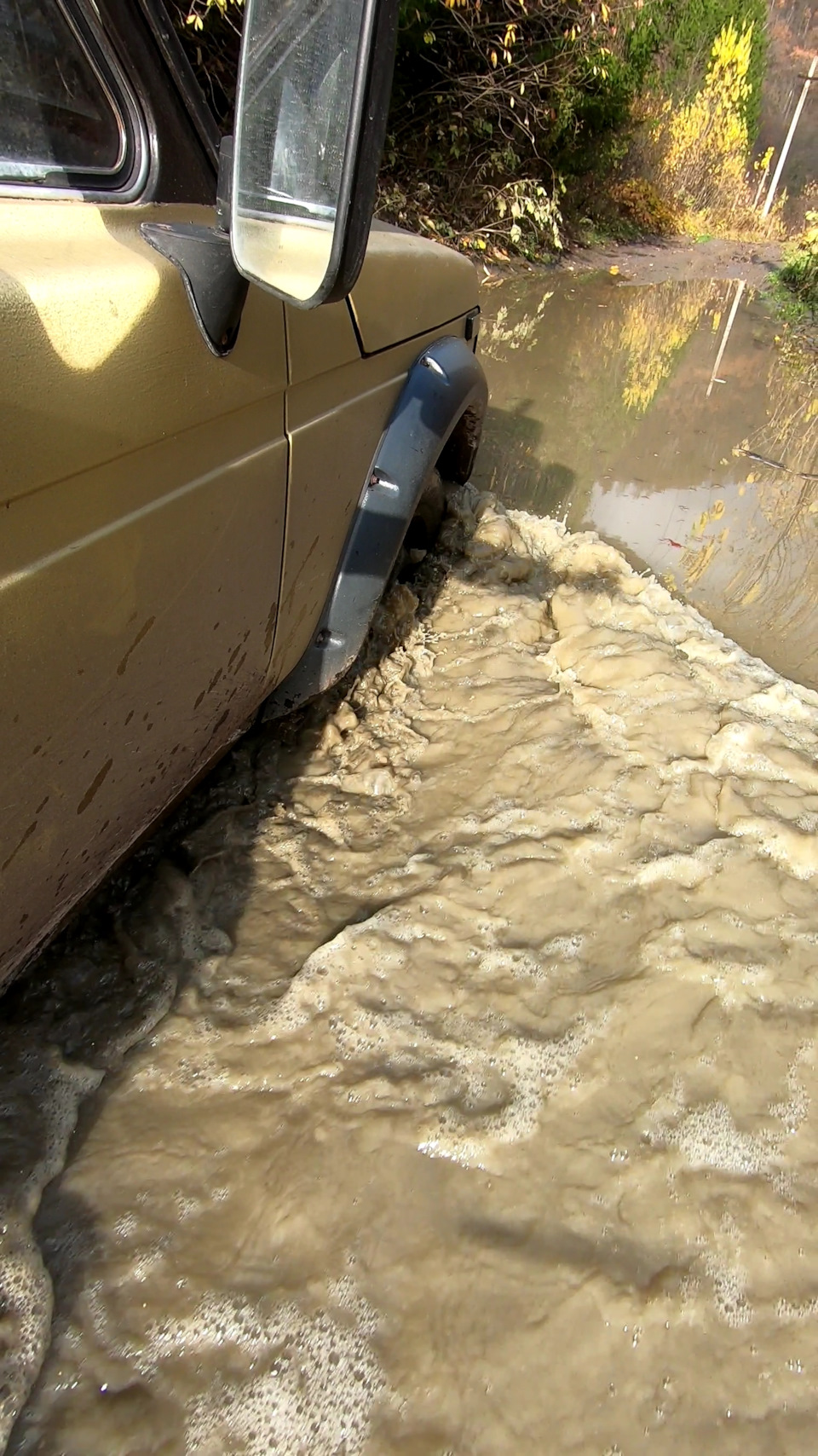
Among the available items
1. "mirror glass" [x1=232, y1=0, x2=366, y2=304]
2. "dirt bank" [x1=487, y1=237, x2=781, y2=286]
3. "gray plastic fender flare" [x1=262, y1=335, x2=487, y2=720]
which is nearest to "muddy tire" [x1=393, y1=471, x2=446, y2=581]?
"gray plastic fender flare" [x1=262, y1=335, x2=487, y2=720]

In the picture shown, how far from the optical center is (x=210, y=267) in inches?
51.5

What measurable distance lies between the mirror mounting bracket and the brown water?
1.45 meters

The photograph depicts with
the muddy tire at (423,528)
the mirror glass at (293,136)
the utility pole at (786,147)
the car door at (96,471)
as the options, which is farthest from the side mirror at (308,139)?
the utility pole at (786,147)

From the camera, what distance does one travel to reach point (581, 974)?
203cm

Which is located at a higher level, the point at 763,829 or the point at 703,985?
the point at 763,829

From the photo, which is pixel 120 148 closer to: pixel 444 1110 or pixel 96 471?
pixel 96 471

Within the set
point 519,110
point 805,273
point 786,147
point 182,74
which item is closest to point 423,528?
point 182,74

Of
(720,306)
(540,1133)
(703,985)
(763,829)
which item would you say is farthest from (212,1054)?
(720,306)

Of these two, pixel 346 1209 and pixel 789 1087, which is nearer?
pixel 346 1209

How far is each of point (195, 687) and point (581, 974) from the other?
1.21m

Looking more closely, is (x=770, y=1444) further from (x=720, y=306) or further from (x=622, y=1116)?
(x=720, y=306)

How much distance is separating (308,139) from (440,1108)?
1815 mm

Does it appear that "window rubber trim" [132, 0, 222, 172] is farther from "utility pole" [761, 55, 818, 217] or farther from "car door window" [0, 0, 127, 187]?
"utility pole" [761, 55, 818, 217]

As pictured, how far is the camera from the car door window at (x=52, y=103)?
1.25 m
